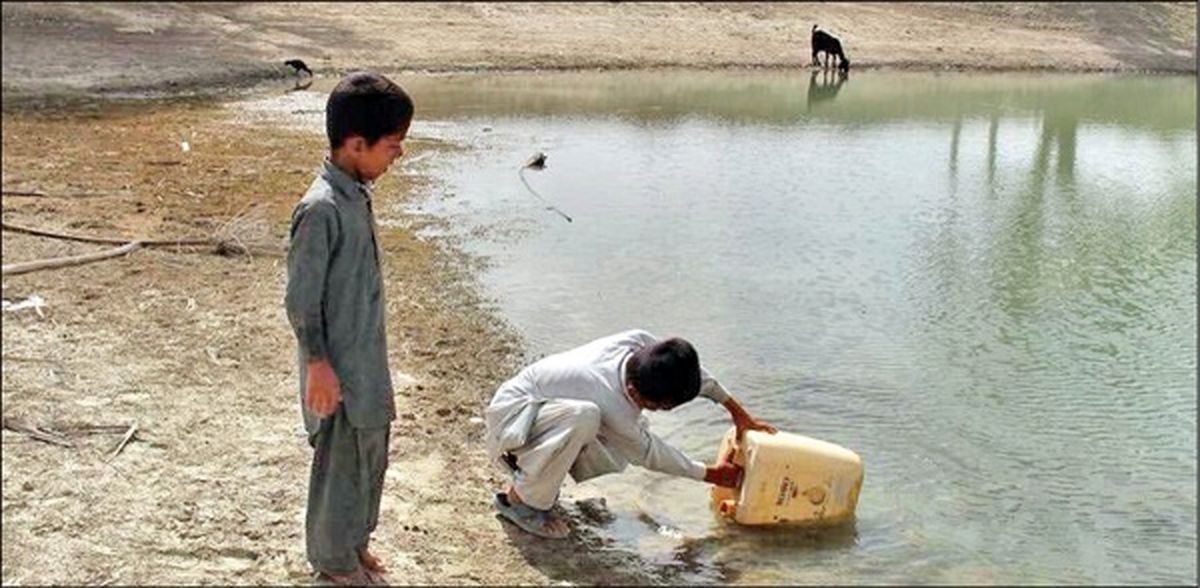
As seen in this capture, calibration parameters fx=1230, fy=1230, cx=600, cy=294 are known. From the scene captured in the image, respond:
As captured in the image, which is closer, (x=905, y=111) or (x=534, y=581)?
(x=534, y=581)

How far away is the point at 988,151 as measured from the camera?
42.0ft

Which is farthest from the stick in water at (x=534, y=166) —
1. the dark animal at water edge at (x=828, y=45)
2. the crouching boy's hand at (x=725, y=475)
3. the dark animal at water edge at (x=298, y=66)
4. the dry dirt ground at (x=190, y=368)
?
the dark animal at water edge at (x=828, y=45)

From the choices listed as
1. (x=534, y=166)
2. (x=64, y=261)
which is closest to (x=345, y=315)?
(x=64, y=261)

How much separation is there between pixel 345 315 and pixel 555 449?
0.90 meters

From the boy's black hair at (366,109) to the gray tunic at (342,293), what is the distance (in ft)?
0.37

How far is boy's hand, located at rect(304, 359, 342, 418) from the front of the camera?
3.00 metres

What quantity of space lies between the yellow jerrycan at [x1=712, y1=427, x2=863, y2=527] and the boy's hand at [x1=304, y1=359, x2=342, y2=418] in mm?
1391

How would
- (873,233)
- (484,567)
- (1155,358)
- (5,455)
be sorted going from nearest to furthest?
(484,567), (5,455), (1155,358), (873,233)

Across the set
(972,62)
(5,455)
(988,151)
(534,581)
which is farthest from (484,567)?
(972,62)

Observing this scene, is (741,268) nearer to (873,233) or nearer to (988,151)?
(873,233)

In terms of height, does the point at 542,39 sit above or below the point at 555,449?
above

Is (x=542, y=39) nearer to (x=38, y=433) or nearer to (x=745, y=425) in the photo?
(x=38, y=433)

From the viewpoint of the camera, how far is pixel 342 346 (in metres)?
3.10

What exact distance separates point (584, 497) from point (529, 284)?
2.85m
